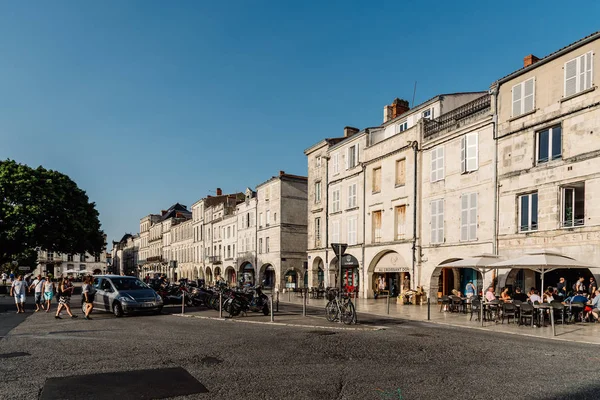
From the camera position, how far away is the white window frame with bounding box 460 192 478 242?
22.7 meters

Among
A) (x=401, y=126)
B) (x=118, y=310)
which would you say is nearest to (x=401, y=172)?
(x=401, y=126)

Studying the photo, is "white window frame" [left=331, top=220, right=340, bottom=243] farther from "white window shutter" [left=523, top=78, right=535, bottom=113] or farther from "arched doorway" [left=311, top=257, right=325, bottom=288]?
"white window shutter" [left=523, top=78, right=535, bottom=113]

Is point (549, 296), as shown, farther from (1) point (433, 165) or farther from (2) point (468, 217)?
(1) point (433, 165)

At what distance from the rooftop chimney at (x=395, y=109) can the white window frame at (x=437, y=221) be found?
30.7ft

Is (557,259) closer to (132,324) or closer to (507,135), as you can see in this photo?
(507,135)

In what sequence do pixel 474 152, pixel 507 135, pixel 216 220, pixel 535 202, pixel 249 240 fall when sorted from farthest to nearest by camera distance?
pixel 216 220
pixel 249 240
pixel 474 152
pixel 507 135
pixel 535 202

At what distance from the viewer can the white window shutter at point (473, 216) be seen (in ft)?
74.2

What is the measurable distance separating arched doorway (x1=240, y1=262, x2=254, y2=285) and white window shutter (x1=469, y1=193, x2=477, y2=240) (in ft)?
98.4

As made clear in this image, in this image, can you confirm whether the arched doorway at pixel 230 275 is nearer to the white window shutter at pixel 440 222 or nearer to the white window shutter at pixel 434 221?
the white window shutter at pixel 434 221

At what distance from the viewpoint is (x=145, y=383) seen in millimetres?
7168

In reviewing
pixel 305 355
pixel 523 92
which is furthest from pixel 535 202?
pixel 305 355

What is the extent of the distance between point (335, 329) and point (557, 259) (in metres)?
8.38

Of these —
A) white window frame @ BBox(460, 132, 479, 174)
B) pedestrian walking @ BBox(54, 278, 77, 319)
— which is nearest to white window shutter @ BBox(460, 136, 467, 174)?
white window frame @ BBox(460, 132, 479, 174)

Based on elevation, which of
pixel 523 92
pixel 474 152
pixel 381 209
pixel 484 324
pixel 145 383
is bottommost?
pixel 484 324
